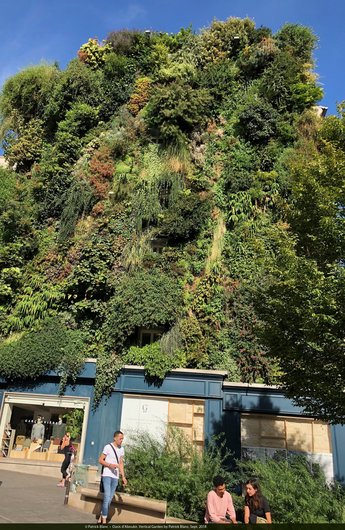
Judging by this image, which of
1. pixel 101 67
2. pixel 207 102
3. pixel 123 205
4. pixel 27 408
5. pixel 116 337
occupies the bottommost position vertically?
pixel 27 408

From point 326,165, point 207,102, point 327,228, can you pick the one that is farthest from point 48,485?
point 207,102

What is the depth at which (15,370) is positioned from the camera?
52.9 feet

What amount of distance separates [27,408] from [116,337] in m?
4.20

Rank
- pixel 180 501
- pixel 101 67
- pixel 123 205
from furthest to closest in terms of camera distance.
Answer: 1. pixel 101 67
2. pixel 123 205
3. pixel 180 501

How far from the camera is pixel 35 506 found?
7.92m

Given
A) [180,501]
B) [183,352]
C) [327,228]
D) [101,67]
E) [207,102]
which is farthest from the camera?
[101,67]

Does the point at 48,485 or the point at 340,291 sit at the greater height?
the point at 340,291

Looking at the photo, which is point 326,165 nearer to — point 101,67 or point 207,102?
point 207,102

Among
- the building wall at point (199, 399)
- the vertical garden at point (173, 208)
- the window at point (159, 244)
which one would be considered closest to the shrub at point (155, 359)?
the vertical garden at point (173, 208)

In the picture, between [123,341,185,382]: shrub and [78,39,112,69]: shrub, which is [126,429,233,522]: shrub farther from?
[78,39,112,69]: shrub

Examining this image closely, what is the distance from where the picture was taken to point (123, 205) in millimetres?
19922

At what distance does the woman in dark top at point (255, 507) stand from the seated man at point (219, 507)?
468 mm

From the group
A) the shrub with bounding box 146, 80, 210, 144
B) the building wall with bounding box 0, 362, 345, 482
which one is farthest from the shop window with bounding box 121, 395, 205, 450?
the shrub with bounding box 146, 80, 210, 144

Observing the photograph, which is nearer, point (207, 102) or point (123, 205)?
point (123, 205)
